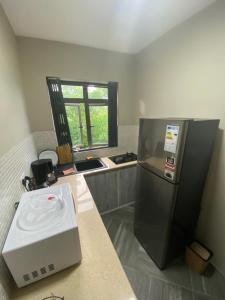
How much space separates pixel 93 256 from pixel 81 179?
971 millimetres

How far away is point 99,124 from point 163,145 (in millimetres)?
1469

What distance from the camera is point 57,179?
5.50ft

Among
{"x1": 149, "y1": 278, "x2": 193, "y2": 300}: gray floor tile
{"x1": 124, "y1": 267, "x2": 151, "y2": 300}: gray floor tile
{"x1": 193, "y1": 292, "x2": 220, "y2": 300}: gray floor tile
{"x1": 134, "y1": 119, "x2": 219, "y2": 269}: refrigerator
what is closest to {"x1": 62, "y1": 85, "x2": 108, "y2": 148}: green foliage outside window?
{"x1": 134, "y1": 119, "x2": 219, "y2": 269}: refrigerator

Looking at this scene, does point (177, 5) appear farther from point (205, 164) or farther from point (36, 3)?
point (205, 164)

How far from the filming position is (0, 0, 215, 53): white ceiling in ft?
3.74

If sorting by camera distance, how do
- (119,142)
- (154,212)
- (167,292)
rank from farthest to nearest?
1. (119,142)
2. (154,212)
3. (167,292)

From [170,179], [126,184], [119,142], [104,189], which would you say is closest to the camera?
[170,179]

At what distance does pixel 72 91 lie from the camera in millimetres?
2066

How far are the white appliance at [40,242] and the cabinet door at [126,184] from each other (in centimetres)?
131

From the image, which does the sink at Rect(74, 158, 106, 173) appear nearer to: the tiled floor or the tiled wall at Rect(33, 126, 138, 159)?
the tiled wall at Rect(33, 126, 138, 159)

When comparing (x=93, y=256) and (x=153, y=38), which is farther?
(x=153, y=38)

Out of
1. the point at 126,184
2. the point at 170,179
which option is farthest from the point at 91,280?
the point at 126,184

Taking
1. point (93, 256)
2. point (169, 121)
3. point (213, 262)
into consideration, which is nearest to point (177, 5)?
point (169, 121)

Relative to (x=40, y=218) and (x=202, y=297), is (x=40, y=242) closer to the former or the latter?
(x=40, y=218)
